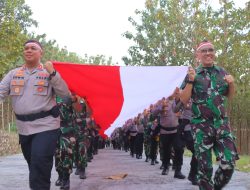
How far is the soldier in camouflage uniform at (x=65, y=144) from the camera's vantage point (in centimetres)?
808

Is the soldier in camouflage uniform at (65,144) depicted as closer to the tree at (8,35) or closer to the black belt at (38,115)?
the black belt at (38,115)

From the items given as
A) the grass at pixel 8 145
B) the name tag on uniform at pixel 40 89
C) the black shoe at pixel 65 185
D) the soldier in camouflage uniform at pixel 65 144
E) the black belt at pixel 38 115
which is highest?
the name tag on uniform at pixel 40 89

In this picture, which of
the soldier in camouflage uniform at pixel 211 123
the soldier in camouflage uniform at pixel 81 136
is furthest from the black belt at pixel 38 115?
the soldier in camouflage uniform at pixel 81 136

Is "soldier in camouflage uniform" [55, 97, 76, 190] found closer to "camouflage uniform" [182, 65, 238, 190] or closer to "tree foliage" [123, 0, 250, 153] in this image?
"camouflage uniform" [182, 65, 238, 190]

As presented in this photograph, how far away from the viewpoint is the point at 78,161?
9852 millimetres

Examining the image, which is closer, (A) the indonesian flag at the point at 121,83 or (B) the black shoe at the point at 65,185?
(B) the black shoe at the point at 65,185

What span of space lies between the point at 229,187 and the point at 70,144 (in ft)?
8.80

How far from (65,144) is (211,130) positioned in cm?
327

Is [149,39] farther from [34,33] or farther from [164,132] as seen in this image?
[164,132]

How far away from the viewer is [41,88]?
5.18 meters

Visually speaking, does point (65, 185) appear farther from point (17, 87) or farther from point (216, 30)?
point (216, 30)

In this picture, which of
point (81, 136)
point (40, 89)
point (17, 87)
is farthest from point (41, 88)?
point (81, 136)

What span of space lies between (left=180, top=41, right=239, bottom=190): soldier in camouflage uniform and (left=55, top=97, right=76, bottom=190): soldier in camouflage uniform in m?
2.88

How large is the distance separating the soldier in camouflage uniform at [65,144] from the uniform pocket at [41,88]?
9.30 ft
